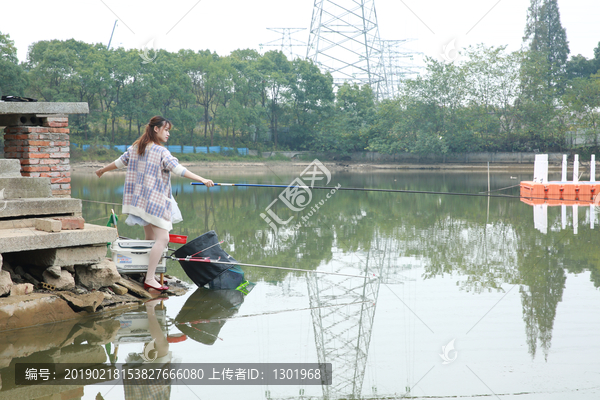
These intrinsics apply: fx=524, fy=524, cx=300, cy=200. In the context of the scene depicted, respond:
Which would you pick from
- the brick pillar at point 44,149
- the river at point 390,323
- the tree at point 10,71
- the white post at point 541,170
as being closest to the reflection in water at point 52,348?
the river at point 390,323

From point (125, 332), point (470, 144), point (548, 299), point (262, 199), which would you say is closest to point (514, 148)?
point (470, 144)

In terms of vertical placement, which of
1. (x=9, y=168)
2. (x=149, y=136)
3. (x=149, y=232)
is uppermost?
(x=149, y=136)

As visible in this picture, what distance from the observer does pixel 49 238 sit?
4773mm

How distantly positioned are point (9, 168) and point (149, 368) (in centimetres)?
291

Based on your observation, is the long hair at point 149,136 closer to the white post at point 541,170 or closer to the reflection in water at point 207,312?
the reflection in water at point 207,312

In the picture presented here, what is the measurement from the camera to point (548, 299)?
553 centimetres

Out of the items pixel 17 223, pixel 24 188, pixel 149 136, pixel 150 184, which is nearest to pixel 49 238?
pixel 17 223

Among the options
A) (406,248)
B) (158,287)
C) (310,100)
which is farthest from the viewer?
(310,100)

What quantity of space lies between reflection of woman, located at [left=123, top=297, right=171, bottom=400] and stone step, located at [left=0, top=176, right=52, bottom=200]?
1962 millimetres

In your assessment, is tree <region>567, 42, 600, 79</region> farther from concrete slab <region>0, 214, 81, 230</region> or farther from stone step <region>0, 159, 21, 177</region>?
concrete slab <region>0, 214, 81, 230</region>

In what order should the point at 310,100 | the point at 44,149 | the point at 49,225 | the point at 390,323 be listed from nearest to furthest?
the point at 390,323 → the point at 49,225 → the point at 44,149 → the point at 310,100

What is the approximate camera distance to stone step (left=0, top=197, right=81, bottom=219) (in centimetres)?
498

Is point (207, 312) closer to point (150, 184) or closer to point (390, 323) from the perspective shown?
point (150, 184)

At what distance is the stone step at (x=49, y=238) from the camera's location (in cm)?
456
